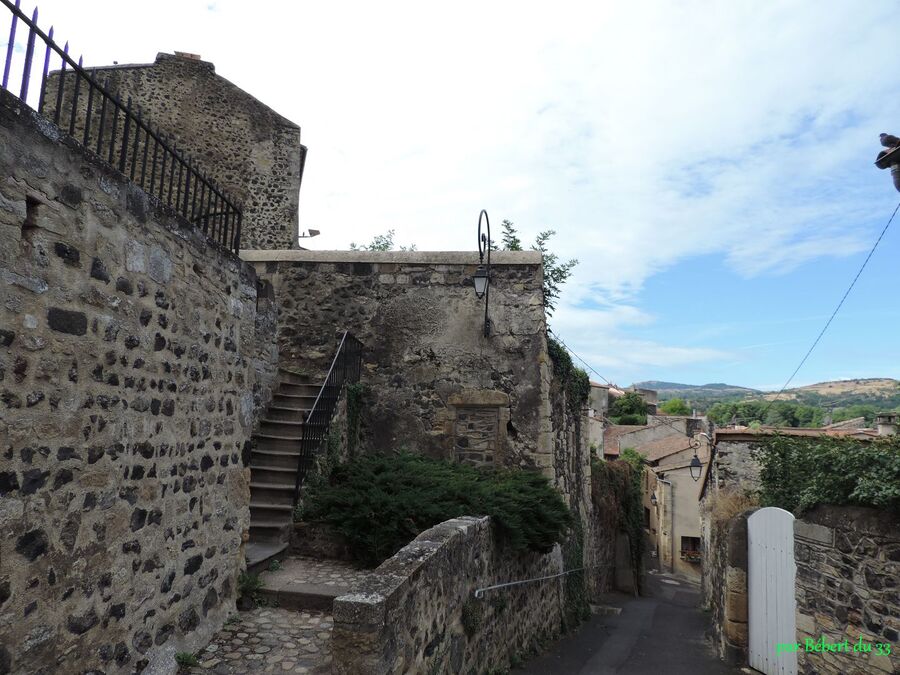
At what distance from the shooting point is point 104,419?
3.22 m

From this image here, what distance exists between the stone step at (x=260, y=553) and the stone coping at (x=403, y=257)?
429 centimetres

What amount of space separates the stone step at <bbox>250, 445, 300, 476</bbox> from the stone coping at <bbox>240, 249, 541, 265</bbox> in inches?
120

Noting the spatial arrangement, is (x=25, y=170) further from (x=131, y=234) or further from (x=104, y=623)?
(x=104, y=623)

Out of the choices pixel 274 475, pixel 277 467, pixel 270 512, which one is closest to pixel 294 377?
pixel 277 467

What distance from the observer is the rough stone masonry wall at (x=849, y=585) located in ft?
15.5

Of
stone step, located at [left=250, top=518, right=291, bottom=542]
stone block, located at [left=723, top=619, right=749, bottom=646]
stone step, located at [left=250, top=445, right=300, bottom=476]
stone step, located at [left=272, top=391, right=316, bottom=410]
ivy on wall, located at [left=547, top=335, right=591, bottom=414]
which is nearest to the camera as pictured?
stone step, located at [left=250, top=518, right=291, bottom=542]

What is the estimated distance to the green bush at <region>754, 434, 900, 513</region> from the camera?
4852mm

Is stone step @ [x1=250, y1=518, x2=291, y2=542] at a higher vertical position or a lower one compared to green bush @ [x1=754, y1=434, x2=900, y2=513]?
lower

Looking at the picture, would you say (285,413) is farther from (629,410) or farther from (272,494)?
(629,410)

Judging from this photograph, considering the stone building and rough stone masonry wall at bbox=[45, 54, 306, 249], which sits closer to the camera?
the stone building

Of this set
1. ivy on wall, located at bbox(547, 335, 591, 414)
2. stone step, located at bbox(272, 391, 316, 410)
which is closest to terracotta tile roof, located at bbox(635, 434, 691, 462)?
ivy on wall, located at bbox(547, 335, 591, 414)

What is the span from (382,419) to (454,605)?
3.98 metres

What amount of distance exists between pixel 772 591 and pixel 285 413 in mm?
6329

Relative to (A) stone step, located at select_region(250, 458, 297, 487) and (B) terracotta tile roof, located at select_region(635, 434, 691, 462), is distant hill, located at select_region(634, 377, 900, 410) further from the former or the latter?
(A) stone step, located at select_region(250, 458, 297, 487)
